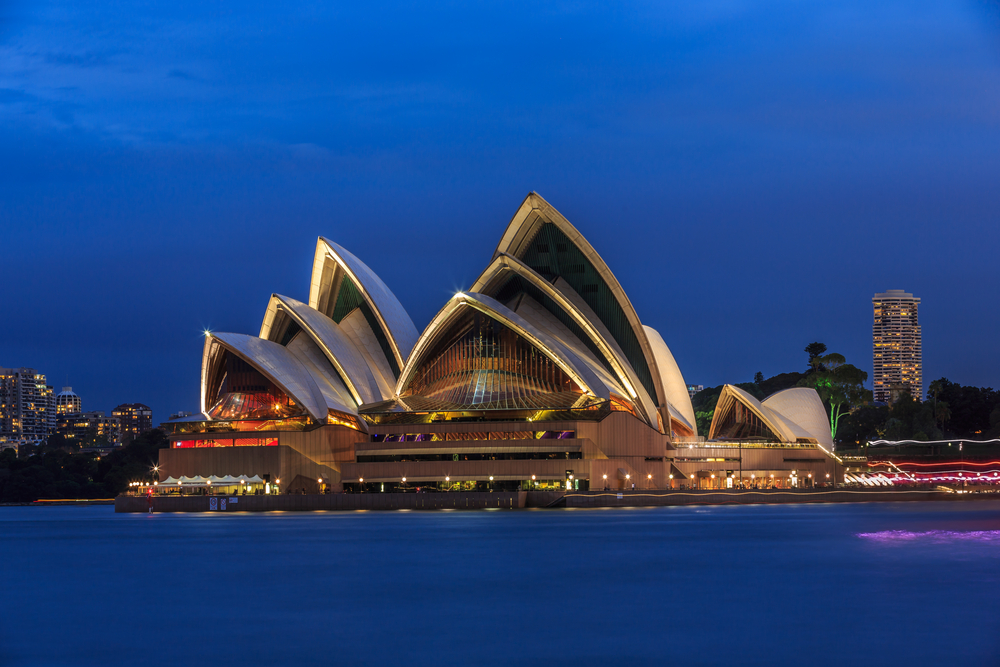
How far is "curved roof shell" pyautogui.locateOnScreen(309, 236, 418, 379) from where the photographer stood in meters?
80.6

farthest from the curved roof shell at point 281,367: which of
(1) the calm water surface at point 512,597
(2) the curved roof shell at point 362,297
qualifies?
(1) the calm water surface at point 512,597

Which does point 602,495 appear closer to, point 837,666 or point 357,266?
point 357,266

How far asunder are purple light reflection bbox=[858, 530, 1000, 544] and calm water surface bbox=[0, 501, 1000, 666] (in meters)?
0.12

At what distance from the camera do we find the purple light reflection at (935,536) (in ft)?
140

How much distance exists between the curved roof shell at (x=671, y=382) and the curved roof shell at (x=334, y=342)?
73.1 feet

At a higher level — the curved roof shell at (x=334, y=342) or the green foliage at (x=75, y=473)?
the curved roof shell at (x=334, y=342)

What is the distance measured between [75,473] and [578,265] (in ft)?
254

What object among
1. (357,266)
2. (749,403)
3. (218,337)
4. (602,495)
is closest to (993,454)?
(749,403)

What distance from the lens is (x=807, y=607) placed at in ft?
87.0

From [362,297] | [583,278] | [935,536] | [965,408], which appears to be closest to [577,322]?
[583,278]

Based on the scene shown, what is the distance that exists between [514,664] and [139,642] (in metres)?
8.55

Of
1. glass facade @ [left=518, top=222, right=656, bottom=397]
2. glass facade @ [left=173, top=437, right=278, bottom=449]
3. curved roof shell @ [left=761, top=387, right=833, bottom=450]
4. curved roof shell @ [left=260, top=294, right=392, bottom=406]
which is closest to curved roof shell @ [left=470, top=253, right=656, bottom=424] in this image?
glass facade @ [left=518, top=222, right=656, bottom=397]

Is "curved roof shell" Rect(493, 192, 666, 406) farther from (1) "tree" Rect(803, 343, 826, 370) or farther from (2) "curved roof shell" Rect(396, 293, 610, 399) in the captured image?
(1) "tree" Rect(803, 343, 826, 370)

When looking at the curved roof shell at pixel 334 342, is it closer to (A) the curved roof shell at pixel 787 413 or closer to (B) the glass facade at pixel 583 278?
(B) the glass facade at pixel 583 278
